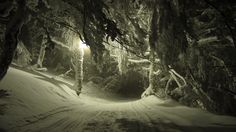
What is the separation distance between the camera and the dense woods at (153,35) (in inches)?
215

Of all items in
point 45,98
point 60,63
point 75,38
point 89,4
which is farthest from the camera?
point 60,63

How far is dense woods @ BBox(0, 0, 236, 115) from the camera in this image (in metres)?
5.45

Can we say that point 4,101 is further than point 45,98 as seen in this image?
No

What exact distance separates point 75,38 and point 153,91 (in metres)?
4.32

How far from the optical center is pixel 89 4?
218 inches

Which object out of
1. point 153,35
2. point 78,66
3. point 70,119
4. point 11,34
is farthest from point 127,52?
point 78,66

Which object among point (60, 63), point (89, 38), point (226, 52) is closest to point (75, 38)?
point (89, 38)

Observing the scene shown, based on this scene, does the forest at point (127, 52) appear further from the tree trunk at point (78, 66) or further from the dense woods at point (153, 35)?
the tree trunk at point (78, 66)

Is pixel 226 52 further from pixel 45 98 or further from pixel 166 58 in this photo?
pixel 45 98

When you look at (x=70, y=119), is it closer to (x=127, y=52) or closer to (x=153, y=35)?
(x=127, y=52)

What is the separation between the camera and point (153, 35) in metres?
5.62

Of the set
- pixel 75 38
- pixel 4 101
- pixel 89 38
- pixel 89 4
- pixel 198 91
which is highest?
pixel 75 38

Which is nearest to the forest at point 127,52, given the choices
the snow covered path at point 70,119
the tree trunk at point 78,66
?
the snow covered path at point 70,119

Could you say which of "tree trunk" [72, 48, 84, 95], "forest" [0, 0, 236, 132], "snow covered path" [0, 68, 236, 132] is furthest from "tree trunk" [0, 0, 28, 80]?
"tree trunk" [72, 48, 84, 95]
